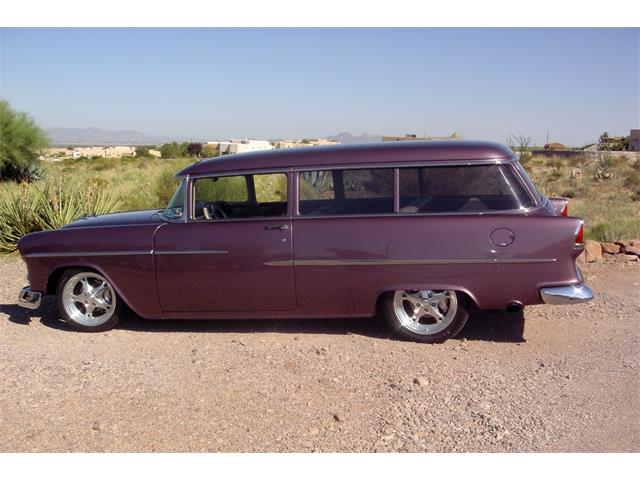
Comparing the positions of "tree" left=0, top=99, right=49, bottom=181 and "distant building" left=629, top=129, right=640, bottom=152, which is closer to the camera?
"tree" left=0, top=99, right=49, bottom=181

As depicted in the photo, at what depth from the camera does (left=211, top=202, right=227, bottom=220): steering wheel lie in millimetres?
6230

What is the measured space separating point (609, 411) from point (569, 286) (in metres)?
1.25

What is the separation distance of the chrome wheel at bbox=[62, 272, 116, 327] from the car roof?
1.32 metres

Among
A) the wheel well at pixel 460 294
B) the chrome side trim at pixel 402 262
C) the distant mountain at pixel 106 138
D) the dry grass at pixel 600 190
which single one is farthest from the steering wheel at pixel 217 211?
the distant mountain at pixel 106 138

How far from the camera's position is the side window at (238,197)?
6.11 metres

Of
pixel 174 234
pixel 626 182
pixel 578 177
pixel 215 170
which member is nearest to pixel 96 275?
pixel 174 234

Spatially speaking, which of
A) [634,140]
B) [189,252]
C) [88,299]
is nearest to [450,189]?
[189,252]

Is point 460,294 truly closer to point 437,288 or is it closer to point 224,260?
point 437,288

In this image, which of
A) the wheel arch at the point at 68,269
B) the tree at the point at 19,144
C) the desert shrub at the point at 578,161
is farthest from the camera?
the desert shrub at the point at 578,161

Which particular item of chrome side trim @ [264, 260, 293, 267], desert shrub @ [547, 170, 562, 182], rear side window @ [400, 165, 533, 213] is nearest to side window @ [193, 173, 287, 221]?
chrome side trim @ [264, 260, 293, 267]

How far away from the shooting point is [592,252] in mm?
9156

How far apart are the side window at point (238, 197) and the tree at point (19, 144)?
20568 mm

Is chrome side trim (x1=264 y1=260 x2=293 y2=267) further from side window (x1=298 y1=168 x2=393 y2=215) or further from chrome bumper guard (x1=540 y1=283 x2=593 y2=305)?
chrome bumper guard (x1=540 y1=283 x2=593 y2=305)

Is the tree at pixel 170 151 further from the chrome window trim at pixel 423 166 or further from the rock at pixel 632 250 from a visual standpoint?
the chrome window trim at pixel 423 166
